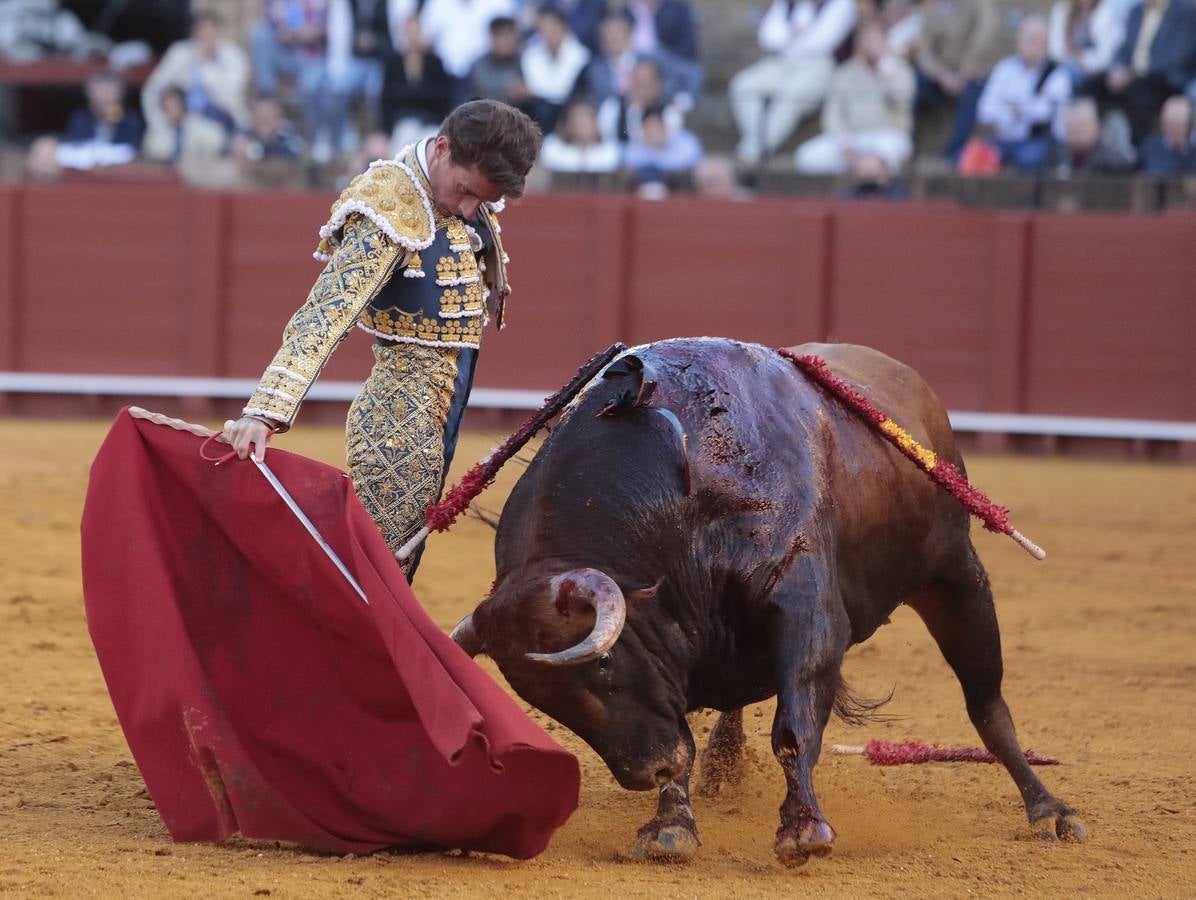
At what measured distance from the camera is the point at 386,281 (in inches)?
121

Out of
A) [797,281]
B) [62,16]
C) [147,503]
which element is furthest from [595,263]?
[147,503]

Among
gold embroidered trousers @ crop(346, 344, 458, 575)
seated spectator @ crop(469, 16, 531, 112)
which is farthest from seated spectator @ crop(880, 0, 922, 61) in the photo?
gold embroidered trousers @ crop(346, 344, 458, 575)

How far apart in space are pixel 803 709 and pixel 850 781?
0.95 meters

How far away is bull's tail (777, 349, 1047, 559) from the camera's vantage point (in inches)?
133

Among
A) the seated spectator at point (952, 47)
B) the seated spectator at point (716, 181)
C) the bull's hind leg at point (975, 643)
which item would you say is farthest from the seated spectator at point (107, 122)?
the bull's hind leg at point (975, 643)

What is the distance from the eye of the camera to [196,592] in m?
3.09

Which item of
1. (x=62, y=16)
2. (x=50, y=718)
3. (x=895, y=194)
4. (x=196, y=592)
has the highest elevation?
(x=62, y=16)

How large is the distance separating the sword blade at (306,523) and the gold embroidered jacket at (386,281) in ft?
0.30

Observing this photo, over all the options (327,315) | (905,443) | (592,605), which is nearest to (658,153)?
(905,443)

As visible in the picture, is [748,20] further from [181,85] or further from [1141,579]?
[1141,579]

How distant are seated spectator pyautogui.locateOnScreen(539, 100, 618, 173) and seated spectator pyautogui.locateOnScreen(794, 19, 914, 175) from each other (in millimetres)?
1068

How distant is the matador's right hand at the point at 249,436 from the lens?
9.64 ft

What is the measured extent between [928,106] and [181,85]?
174 inches

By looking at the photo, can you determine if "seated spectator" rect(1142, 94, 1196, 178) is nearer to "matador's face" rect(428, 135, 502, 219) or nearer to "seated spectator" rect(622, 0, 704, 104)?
"seated spectator" rect(622, 0, 704, 104)
